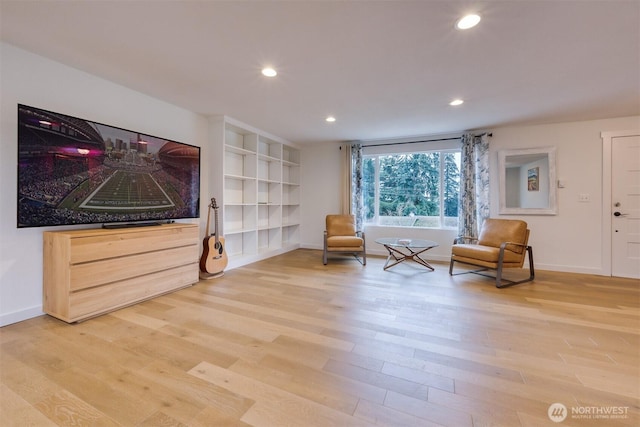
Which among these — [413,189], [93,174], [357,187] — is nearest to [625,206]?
[413,189]

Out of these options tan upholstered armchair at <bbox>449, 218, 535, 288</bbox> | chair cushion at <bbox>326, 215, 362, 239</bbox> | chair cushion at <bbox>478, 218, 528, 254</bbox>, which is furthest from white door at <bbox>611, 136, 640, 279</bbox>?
chair cushion at <bbox>326, 215, 362, 239</bbox>

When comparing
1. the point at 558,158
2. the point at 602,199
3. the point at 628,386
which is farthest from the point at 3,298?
the point at 602,199

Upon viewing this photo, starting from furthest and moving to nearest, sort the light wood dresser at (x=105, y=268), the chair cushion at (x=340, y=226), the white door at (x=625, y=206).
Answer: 1. the chair cushion at (x=340, y=226)
2. the white door at (x=625, y=206)
3. the light wood dresser at (x=105, y=268)

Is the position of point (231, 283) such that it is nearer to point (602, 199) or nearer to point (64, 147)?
point (64, 147)

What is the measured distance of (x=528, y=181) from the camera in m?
4.36

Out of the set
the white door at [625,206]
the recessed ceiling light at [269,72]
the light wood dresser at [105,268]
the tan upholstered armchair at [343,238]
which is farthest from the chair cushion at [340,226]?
the white door at [625,206]

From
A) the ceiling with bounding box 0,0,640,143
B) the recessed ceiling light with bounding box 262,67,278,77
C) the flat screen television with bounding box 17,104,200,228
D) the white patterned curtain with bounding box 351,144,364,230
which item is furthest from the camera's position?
the white patterned curtain with bounding box 351,144,364,230

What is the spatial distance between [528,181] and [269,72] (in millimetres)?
4397

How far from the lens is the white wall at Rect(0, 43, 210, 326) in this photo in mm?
2201

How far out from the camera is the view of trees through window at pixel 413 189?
16.4ft

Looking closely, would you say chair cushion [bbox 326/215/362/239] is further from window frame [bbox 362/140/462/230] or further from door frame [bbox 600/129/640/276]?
door frame [bbox 600/129/640/276]

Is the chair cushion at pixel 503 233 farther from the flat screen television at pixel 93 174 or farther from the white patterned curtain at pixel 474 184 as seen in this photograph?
the flat screen television at pixel 93 174

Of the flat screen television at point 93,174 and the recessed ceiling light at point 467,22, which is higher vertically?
the recessed ceiling light at point 467,22

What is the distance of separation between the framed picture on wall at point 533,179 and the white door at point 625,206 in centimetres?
87
